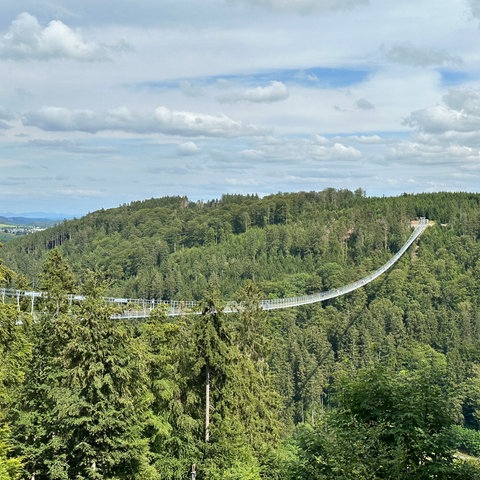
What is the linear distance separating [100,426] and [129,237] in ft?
535

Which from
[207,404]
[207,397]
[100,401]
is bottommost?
[207,404]

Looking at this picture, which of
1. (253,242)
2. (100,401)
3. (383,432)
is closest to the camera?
(383,432)

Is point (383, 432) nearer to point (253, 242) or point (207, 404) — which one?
point (207, 404)

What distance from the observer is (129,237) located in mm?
178125

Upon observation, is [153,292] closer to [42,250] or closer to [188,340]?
[42,250]

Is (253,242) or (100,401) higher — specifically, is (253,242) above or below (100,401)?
above

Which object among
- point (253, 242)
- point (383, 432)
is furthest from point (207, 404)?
point (253, 242)

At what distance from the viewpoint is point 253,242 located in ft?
484

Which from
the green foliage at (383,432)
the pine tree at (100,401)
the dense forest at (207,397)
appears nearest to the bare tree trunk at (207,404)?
the dense forest at (207,397)

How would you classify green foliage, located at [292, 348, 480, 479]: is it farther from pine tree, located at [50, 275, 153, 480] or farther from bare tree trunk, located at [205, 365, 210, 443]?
bare tree trunk, located at [205, 365, 210, 443]

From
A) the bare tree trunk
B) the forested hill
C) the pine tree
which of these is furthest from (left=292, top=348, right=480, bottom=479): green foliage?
the forested hill

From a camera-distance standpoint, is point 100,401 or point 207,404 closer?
point 100,401

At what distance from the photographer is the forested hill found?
127 meters

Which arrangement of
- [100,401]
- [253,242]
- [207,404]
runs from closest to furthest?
[100,401] < [207,404] < [253,242]
